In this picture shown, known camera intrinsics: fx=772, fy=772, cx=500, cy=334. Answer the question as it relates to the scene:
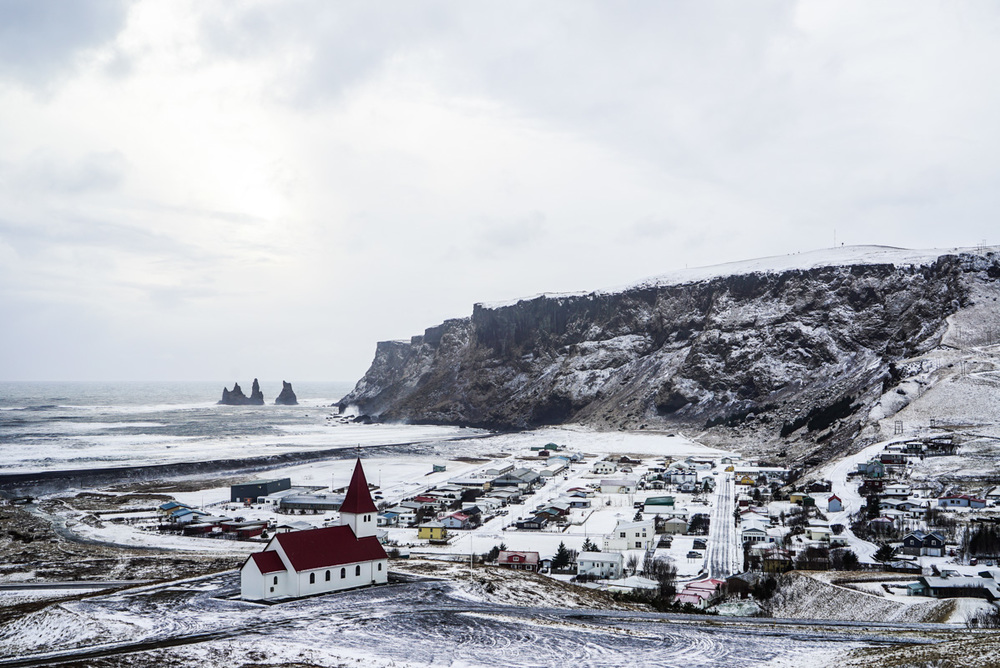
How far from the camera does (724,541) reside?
223 ft

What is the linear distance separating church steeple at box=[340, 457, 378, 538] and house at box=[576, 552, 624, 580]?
59.4 feet

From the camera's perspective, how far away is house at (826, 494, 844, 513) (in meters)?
75.5

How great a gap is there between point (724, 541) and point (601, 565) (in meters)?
18.1

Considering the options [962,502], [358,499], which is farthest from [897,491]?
[358,499]

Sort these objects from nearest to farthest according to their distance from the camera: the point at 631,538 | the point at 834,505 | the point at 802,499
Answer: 1. the point at 631,538
2. the point at 834,505
3. the point at 802,499

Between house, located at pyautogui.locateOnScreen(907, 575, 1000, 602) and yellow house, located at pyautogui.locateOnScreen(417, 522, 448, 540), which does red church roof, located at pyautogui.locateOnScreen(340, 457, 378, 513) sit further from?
house, located at pyautogui.locateOnScreen(907, 575, 1000, 602)

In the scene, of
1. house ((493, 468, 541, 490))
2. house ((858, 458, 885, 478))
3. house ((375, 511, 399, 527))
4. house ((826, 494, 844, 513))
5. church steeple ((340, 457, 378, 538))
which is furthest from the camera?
house ((493, 468, 541, 490))

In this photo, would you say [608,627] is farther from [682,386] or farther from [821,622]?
[682,386]

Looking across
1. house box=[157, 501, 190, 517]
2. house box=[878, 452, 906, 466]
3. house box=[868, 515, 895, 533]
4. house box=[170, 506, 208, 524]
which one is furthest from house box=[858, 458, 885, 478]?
house box=[157, 501, 190, 517]

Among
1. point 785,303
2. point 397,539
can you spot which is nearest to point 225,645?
point 397,539

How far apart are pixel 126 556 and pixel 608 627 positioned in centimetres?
4221

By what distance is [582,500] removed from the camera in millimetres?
88500

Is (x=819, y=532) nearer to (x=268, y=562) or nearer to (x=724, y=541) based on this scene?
(x=724, y=541)

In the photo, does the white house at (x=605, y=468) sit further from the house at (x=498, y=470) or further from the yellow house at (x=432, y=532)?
the yellow house at (x=432, y=532)
